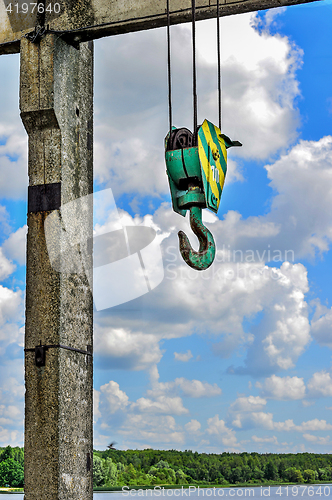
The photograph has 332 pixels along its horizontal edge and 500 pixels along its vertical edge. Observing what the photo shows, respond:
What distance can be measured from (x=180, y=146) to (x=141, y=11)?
2.06m

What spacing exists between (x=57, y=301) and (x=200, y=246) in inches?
64.6

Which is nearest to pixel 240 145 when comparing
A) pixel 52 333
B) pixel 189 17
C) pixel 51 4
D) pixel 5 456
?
pixel 189 17

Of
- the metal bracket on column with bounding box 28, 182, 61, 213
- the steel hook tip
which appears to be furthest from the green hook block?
the metal bracket on column with bounding box 28, 182, 61, 213

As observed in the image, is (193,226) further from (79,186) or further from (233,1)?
(233,1)

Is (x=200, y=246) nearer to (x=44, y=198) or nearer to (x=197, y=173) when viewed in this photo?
(x=197, y=173)

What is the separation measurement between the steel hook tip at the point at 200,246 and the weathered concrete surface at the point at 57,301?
164 cm

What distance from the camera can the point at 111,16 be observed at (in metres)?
5.45

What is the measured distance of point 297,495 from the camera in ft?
172

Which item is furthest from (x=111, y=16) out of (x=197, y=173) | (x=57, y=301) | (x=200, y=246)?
(x=200, y=246)

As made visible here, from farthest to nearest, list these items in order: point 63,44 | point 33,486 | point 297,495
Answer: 1. point 297,495
2. point 63,44
3. point 33,486

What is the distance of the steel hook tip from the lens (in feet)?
12.3

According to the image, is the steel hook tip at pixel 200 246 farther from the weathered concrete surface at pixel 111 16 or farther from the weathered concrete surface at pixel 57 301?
the weathered concrete surface at pixel 111 16

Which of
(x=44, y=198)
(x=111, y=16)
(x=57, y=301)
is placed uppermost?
(x=111, y=16)

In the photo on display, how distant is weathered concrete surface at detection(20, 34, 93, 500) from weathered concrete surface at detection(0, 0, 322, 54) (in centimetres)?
19
